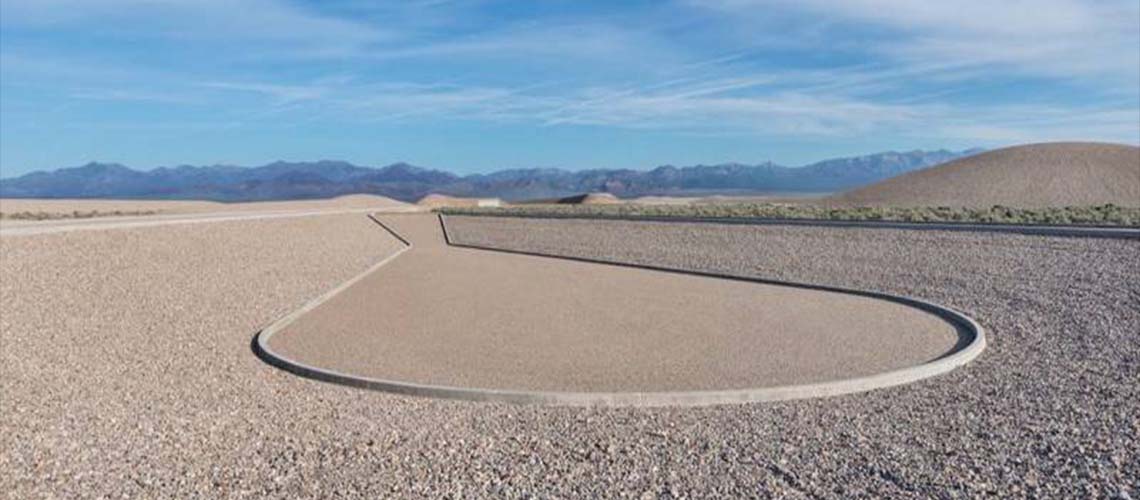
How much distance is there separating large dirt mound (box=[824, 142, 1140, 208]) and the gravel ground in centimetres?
3904

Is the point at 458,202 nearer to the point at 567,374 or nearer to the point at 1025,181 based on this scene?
the point at 1025,181

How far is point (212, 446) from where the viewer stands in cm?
743

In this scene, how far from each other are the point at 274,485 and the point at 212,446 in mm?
1301

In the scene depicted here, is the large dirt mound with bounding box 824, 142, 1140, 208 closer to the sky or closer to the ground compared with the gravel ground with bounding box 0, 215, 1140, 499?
closer to the sky

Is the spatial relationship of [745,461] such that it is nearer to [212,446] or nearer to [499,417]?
[499,417]

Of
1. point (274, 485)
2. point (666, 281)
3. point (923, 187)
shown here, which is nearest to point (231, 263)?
point (666, 281)

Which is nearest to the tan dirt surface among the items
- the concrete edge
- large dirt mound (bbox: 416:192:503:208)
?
large dirt mound (bbox: 416:192:503:208)

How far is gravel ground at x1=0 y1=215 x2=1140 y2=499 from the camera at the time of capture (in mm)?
6422

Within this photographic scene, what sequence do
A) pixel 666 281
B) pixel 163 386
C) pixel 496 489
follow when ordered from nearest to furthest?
pixel 496 489
pixel 163 386
pixel 666 281

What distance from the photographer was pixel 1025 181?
54.3m

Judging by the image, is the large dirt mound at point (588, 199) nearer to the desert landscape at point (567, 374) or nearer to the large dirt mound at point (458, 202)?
the large dirt mound at point (458, 202)

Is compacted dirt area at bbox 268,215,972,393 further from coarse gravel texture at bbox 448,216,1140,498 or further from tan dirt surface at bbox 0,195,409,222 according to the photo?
tan dirt surface at bbox 0,195,409,222

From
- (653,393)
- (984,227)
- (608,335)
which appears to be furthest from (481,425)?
(984,227)

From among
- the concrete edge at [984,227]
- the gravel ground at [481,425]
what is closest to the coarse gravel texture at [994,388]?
the gravel ground at [481,425]
